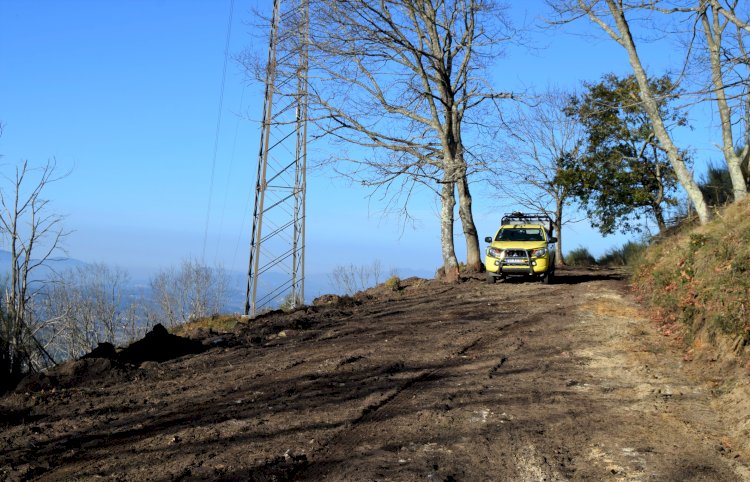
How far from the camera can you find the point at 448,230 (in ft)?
78.2

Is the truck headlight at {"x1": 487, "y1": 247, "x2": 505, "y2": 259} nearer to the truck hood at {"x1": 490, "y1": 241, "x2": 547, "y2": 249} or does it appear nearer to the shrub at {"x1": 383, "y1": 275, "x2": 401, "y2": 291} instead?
the truck hood at {"x1": 490, "y1": 241, "x2": 547, "y2": 249}

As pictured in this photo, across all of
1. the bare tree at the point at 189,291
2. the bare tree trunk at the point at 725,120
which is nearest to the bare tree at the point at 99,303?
the bare tree at the point at 189,291

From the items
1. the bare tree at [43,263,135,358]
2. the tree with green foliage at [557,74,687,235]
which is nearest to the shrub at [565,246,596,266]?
the tree with green foliage at [557,74,687,235]

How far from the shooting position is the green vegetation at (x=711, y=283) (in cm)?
932

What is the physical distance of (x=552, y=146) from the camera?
36.8 meters

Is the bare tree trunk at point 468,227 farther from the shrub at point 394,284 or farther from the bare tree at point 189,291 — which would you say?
the bare tree at point 189,291

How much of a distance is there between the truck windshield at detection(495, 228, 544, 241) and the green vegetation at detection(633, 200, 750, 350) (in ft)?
16.8

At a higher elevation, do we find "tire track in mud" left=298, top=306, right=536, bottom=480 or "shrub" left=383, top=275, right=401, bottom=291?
"shrub" left=383, top=275, right=401, bottom=291

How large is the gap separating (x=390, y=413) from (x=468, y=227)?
17.9 metres

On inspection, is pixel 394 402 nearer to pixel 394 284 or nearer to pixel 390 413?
pixel 390 413

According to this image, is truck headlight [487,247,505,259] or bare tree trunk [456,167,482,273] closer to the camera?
truck headlight [487,247,505,259]

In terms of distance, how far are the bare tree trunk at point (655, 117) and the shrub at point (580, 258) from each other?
18655mm

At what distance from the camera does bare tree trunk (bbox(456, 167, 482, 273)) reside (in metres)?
24.2

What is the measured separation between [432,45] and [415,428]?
18432 mm
